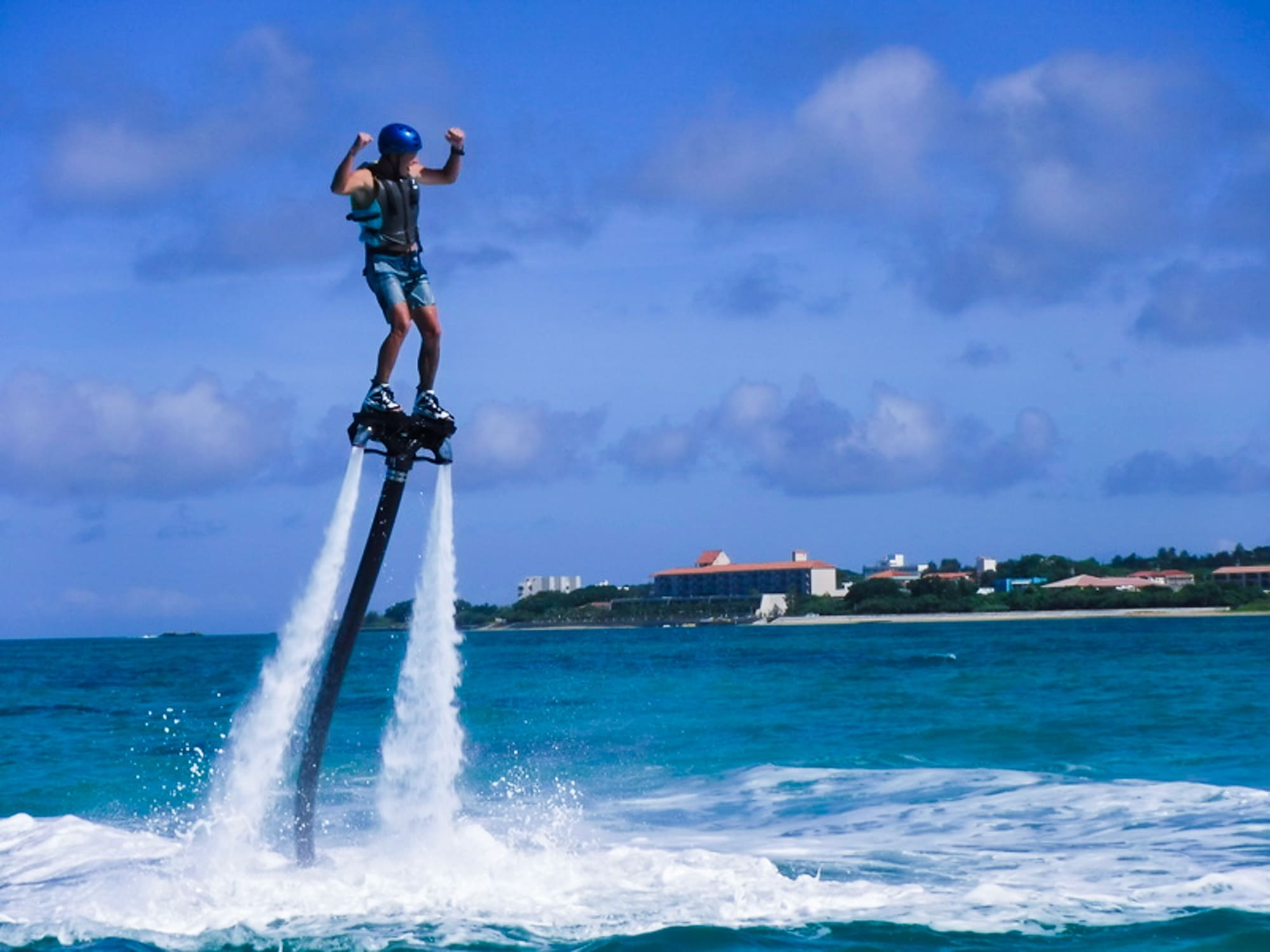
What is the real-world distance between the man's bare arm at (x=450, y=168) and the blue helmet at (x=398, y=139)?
0.27m

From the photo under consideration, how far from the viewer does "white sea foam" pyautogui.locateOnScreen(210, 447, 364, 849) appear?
12.4 meters

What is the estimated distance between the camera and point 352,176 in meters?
11.5

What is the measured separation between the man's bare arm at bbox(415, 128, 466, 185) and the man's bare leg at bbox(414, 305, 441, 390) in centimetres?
100

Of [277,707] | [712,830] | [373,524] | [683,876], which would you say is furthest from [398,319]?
[712,830]

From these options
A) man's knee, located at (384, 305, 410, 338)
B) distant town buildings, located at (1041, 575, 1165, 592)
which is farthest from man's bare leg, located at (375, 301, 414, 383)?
distant town buildings, located at (1041, 575, 1165, 592)

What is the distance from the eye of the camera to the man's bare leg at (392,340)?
11.7m

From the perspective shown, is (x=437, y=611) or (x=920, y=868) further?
(x=920, y=868)

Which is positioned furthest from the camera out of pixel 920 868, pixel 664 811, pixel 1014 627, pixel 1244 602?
pixel 1244 602

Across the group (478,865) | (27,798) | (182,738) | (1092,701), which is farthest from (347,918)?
(1092,701)

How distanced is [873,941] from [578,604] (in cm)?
18743

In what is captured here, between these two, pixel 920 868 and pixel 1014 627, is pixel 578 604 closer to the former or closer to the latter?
pixel 1014 627

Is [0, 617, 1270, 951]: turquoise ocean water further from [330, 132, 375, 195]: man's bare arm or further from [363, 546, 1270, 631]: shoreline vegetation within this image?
[363, 546, 1270, 631]: shoreline vegetation

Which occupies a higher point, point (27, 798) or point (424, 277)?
point (424, 277)

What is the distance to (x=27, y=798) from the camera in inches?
997
